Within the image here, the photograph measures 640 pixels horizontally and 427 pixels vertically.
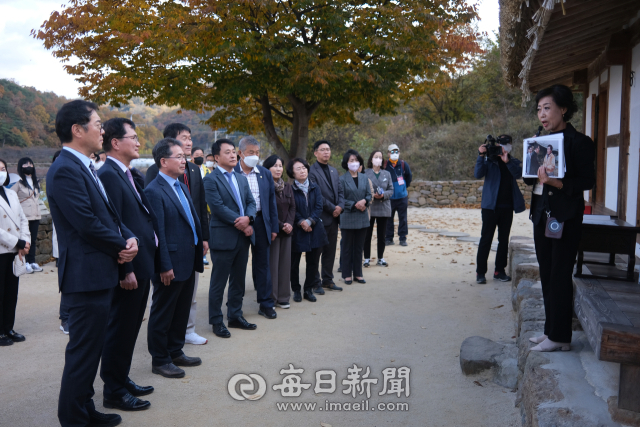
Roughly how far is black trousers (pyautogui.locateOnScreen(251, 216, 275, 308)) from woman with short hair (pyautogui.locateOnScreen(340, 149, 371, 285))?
180 cm

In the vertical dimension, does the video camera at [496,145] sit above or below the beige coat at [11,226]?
above

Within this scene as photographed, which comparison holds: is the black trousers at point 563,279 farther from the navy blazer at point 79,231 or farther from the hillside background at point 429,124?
the hillside background at point 429,124

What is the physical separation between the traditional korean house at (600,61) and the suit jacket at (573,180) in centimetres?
90

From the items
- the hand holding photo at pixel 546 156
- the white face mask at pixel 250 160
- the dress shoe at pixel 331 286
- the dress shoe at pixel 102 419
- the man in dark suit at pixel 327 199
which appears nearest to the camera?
the hand holding photo at pixel 546 156

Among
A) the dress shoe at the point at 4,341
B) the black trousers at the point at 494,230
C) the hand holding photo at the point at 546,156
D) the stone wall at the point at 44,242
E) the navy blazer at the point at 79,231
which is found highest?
the hand holding photo at the point at 546,156

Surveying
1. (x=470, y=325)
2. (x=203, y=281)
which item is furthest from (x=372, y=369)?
(x=203, y=281)

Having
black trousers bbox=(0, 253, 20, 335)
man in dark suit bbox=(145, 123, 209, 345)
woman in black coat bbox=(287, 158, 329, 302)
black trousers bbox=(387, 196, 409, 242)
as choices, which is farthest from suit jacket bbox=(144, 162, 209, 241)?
black trousers bbox=(387, 196, 409, 242)

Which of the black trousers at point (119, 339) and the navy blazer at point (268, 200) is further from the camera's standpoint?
the navy blazer at point (268, 200)

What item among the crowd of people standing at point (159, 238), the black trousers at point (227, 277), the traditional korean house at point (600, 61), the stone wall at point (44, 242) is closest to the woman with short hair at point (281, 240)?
the crowd of people standing at point (159, 238)

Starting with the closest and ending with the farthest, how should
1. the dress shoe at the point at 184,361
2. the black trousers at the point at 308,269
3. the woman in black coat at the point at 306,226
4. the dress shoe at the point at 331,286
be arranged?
the dress shoe at the point at 184,361 < the woman in black coat at the point at 306,226 < the black trousers at the point at 308,269 < the dress shoe at the point at 331,286

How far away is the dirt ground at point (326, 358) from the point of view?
11.2 feet

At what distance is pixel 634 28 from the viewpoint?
5.32m

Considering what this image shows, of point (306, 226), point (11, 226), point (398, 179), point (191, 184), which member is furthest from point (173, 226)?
point (398, 179)

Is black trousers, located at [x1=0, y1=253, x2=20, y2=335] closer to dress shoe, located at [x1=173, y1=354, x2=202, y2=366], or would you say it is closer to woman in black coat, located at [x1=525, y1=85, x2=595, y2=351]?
dress shoe, located at [x1=173, y1=354, x2=202, y2=366]
